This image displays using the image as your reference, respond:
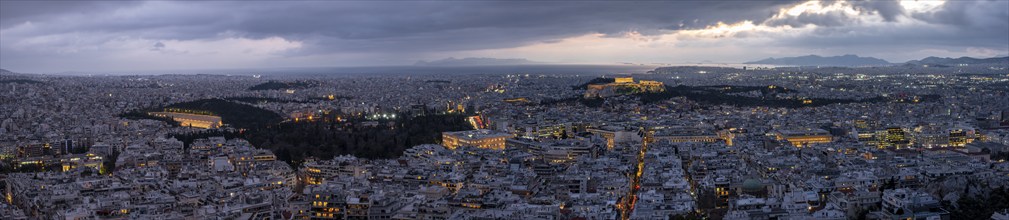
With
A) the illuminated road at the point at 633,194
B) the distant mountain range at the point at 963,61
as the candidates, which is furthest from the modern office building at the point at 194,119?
the distant mountain range at the point at 963,61

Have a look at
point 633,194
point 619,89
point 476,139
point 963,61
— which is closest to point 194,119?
point 476,139

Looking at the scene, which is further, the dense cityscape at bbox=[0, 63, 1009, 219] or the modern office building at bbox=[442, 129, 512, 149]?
the modern office building at bbox=[442, 129, 512, 149]

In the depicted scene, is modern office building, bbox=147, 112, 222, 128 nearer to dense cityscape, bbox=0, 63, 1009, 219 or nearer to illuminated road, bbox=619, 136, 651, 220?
dense cityscape, bbox=0, 63, 1009, 219

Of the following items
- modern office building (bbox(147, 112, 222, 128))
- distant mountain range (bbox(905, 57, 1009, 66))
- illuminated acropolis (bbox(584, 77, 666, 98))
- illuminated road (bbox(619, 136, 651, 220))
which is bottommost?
modern office building (bbox(147, 112, 222, 128))

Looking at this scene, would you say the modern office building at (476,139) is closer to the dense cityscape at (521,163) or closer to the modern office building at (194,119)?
the dense cityscape at (521,163)

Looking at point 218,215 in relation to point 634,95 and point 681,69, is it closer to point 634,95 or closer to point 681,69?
point 634,95

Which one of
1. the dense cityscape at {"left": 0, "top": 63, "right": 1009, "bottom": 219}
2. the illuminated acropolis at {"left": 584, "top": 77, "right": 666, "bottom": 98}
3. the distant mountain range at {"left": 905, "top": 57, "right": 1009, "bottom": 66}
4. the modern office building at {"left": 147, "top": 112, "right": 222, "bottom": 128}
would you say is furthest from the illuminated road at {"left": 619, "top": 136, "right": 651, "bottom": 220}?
the distant mountain range at {"left": 905, "top": 57, "right": 1009, "bottom": 66}

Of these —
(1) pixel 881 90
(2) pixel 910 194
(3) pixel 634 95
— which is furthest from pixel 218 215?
(1) pixel 881 90

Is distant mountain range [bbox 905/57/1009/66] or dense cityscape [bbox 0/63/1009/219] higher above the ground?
distant mountain range [bbox 905/57/1009/66]

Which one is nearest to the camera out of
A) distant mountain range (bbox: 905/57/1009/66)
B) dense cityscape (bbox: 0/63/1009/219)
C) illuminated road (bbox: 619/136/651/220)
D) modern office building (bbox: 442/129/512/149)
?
dense cityscape (bbox: 0/63/1009/219)

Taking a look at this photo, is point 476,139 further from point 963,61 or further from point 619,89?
point 963,61

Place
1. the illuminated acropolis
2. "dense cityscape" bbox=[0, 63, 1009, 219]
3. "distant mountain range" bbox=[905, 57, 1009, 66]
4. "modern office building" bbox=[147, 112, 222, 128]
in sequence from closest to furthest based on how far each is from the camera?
"dense cityscape" bbox=[0, 63, 1009, 219]
"modern office building" bbox=[147, 112, 222, 128]
the illuminated acropolis
"distant mountain range" bbox=[905, 57, 1009, 66]

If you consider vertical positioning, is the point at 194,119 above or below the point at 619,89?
below
